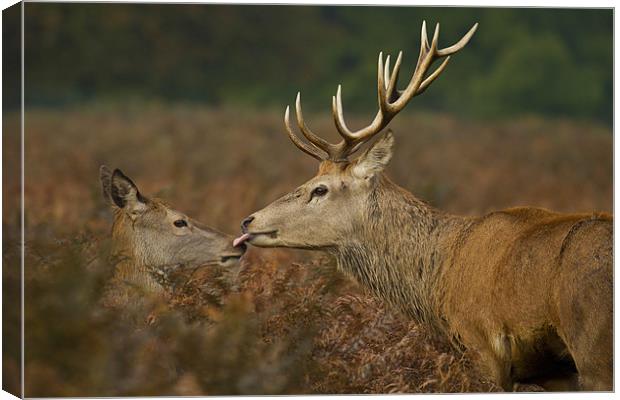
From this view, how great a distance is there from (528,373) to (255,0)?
2501mm

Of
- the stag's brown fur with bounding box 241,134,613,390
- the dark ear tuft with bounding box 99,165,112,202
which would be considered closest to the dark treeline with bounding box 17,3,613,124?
the dark ear tuft with bounding box 99,165,112,202

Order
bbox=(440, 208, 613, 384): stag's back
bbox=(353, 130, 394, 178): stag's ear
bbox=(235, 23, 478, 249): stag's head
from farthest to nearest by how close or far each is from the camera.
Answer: bbox=(235, 23, 478, 249): stag's head → bbox=(353, 130, 394, 178): stag's ear → bbox=(440, 208, 613, 384): stag's back

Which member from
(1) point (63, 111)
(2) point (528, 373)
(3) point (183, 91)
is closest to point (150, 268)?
(2) point (528, 373)

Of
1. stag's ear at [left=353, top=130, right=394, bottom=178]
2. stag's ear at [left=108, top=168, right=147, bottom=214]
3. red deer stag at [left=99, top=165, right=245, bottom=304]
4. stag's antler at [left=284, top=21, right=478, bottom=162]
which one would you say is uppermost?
stag's antler at [left=284, top=21, right=478, bottom=162]

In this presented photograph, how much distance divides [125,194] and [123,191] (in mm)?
25

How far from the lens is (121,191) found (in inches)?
311

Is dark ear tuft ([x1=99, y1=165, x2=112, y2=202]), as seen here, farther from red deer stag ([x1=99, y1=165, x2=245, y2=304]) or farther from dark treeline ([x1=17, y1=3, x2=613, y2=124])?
dark treeline ([x1=17, y1=3, x2=613, y2=124])

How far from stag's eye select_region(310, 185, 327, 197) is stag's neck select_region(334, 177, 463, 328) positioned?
0.26 metres

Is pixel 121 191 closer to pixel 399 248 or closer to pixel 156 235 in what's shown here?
pixel 156 235

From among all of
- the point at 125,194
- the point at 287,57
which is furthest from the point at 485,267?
the point at 287,57

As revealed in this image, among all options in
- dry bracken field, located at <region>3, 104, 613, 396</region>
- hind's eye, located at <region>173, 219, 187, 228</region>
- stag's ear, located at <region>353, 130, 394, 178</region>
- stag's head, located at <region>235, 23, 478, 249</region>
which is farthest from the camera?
hind's eye, located at <region>173, 219, 187, 228</region>

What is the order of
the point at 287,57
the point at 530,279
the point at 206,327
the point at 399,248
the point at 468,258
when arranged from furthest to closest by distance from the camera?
the point at 287,57
the point at 399,248
the point at 468,258
the point at 206,327
the point at 530,279

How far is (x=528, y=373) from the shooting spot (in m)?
6.68

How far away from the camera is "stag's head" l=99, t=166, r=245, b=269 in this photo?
7.87m
